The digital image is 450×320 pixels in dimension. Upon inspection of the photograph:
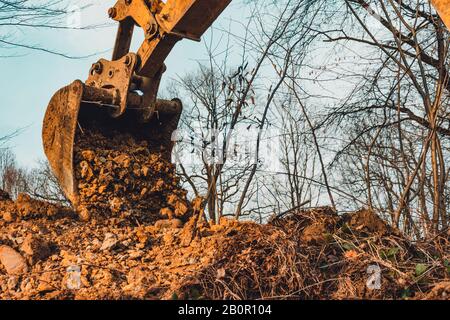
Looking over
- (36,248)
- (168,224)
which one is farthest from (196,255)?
(36,248)

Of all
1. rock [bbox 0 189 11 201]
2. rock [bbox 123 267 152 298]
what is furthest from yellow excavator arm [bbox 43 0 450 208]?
rock [bbox 123 267 152 298]

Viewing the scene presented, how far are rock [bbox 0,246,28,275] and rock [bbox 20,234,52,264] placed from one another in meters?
0.06

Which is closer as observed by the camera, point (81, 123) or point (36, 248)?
point (36, 248)

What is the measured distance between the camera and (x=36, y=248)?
375 centimetres

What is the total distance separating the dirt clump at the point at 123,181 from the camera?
15.6ft

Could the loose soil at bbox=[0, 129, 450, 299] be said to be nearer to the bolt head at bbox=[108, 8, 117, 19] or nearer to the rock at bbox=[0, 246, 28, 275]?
the rock at bbox=[0, 246, 28, 275]

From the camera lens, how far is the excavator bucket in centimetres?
488

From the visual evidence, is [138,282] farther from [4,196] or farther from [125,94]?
[4,196]

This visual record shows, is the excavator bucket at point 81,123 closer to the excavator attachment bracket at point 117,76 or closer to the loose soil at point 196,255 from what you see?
the excavator attachment bracket at point 117,76

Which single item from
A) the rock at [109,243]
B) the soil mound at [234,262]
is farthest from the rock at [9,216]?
the rock at [109,243]

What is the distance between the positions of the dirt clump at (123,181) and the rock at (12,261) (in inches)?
37.0

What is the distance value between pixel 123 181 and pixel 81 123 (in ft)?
2.36
